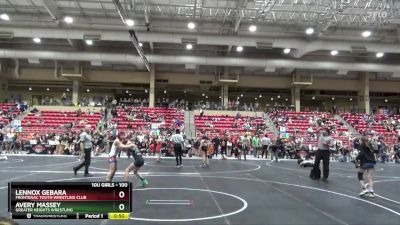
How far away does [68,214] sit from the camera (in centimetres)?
334

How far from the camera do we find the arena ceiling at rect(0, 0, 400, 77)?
24094 mm

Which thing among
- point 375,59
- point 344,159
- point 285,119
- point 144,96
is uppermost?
point 375,59

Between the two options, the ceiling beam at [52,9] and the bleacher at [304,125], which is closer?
the ceiling beam at [52,9]

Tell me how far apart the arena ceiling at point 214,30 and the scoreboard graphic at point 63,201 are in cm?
1938

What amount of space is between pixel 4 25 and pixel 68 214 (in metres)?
28.5

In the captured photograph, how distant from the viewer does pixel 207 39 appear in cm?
2884

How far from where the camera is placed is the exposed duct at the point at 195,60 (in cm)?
3177

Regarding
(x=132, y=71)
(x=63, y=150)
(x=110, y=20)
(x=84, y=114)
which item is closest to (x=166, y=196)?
(x=63, y=150)

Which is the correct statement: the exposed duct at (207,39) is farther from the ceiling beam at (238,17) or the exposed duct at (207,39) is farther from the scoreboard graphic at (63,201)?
the scoreboard graphic at (63,201)

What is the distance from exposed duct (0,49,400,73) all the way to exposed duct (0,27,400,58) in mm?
3496

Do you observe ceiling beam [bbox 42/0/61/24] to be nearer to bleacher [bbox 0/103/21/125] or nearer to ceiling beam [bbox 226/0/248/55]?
bleacher [bbox 0/103/21/125]

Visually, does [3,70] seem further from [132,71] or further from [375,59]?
[375,59]

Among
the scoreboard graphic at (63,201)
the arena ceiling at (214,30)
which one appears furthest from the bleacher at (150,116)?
the scoreboard graphic at (63,201)

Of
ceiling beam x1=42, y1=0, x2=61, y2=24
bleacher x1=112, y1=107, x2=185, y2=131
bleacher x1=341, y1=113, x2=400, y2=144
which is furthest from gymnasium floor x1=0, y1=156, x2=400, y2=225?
bleacher x1=341, y1=113, x2=400, y2=144
